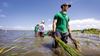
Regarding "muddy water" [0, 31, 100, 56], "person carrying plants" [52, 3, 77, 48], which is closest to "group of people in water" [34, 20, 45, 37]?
"muddy water" [0, 31, 100, 56]

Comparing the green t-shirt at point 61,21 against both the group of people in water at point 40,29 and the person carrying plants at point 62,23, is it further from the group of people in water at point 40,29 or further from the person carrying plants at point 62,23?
the group of people in water at point 40,29

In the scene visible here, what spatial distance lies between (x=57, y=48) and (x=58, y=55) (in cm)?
118

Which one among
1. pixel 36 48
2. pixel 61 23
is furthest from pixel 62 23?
pixel 36 48

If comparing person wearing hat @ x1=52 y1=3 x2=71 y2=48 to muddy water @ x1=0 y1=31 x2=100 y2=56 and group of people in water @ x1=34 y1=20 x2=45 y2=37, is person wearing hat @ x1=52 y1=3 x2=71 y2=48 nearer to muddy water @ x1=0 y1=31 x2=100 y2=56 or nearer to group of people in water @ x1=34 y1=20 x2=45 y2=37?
muddy water @ x1=0 y1=31 x2=100 y2=56

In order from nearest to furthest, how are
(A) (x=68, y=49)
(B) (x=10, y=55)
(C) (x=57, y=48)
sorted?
(A) (x=68, y=49) < (B) (x=10, y=55) < (C) (x=57, y=48)

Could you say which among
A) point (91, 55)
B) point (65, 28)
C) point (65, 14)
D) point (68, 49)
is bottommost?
point (91, 55)

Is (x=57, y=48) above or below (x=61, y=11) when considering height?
below

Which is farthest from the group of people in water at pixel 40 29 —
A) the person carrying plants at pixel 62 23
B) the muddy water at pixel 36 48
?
the person carrying plants at pixel 62 23

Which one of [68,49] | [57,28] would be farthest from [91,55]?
[68,49]

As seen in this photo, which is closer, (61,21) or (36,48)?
(61,21)

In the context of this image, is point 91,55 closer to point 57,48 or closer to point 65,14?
point 57,48

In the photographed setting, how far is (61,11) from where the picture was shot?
30.3 ft

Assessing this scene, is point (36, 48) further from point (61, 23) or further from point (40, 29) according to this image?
point (40, 29)

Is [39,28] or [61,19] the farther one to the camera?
[39,28]
